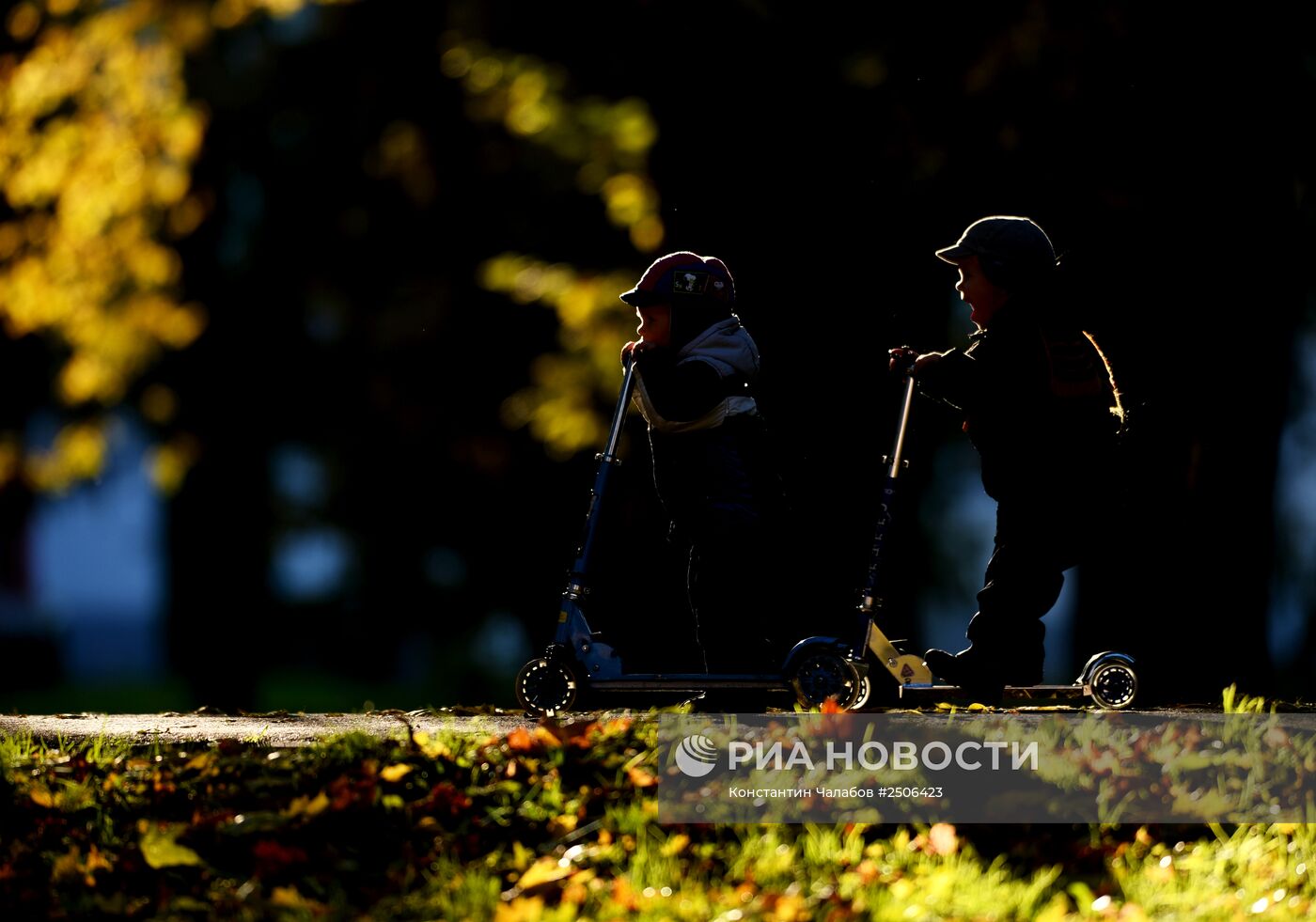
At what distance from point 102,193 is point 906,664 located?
791 centimetres

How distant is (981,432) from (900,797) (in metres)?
1.59

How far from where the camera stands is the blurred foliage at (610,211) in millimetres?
9516

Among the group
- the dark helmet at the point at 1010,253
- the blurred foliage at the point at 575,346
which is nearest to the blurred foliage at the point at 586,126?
the blurred foliage at the point at 575,346

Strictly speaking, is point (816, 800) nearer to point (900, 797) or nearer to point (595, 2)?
point (900, 797)

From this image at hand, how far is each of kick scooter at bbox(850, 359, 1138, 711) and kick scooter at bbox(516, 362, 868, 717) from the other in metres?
0.07

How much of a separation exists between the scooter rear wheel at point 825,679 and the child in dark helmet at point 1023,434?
366mm

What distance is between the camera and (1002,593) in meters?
6.25

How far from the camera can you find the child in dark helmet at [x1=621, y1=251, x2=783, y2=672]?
6312 millimetres

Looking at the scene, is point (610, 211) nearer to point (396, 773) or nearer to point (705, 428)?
point (705, 428)

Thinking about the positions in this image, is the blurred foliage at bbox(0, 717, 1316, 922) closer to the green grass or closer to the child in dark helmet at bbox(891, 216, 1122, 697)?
the green grass

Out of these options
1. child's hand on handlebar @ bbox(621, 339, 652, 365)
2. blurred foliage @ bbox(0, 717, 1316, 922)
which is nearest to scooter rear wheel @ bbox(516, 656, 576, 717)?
blurred foliage @ bbox(0, 717, 1316, 922)

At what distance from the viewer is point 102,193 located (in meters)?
11.9

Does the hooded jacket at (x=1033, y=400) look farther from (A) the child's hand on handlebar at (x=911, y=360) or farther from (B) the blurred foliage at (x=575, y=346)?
(B) the blurred foliage at (x=575, y=346)

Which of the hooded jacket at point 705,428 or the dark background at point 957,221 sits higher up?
the dark background at point 957,221
